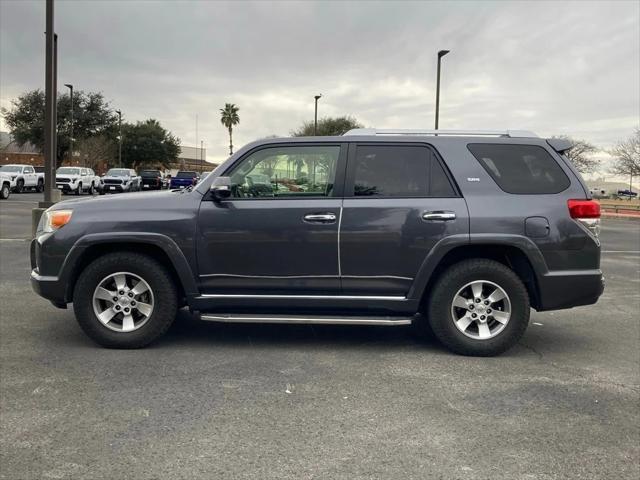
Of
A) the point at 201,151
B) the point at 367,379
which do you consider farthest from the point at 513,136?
the point at 201,151

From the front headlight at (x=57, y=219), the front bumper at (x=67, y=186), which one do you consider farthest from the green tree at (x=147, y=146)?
the front headlight at (x=57, y=219)

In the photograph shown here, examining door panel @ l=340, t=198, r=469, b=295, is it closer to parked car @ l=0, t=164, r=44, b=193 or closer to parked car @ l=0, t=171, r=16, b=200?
parked car @ l=0, t=171, r=16, b=200

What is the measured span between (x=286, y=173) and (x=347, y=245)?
0.84 m

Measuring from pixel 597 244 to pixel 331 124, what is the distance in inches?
1883

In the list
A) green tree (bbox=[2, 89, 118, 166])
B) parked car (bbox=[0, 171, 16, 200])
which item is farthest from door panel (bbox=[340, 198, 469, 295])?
green tree (bbox=[2, 89, 118, 166])

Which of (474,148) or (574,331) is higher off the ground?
(474,148)

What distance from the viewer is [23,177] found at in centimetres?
3378

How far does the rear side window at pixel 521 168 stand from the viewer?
510 centimetres

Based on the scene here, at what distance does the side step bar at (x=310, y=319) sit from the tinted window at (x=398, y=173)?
106 centimetres

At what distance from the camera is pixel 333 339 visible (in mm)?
5578

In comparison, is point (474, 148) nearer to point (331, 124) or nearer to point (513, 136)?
point (513, 136)

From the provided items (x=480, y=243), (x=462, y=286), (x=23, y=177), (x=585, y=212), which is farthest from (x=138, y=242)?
(x=23, y=177)

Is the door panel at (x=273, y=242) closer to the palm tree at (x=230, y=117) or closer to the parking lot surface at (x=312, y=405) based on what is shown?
the parking lot surface at (x=312, y=405)

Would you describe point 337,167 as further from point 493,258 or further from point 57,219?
point 57,219
